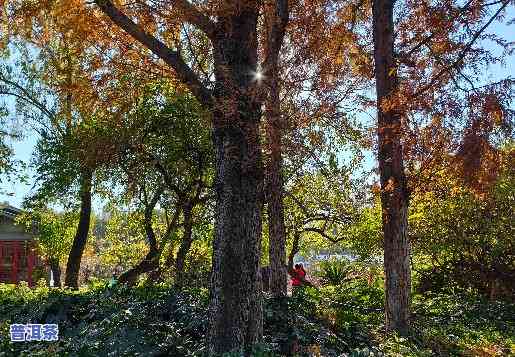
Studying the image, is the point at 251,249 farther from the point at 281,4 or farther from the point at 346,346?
the point at 281,4

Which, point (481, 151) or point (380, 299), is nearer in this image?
point (481, 151)

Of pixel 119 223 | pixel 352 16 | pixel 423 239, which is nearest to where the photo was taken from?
pixel 352 16

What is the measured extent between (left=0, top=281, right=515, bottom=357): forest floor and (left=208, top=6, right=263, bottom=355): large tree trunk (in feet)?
1.67

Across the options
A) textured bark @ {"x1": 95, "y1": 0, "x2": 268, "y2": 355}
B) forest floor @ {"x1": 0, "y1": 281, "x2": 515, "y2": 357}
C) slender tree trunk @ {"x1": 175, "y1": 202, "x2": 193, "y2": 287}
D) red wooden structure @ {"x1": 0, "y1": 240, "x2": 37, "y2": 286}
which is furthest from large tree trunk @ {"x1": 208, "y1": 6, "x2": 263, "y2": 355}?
red wooden structure @ {"x1": 0, "y1": 240, "x2": 37, "y2": 286}

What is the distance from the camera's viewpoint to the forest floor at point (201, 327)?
710cm

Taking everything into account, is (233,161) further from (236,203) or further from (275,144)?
(275,144)

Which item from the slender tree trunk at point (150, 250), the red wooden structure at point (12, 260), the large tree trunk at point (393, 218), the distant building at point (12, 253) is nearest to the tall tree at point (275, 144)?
the large tree trunk at point (393, 218)

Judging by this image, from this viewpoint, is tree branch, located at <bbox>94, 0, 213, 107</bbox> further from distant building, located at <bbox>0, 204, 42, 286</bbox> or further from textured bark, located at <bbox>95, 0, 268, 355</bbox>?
distant building, located at <bbox>0, 204, 42, 286</bbox>

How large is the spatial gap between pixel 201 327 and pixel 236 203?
2.09 metres

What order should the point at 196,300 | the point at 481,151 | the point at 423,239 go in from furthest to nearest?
the point at 423,239 < the point at 196,300 < the point at 481,151

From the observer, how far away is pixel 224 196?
6.94 m

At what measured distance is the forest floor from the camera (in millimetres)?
7102

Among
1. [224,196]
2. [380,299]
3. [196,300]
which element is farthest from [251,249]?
[380,299]

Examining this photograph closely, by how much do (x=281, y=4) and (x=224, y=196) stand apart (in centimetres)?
407
